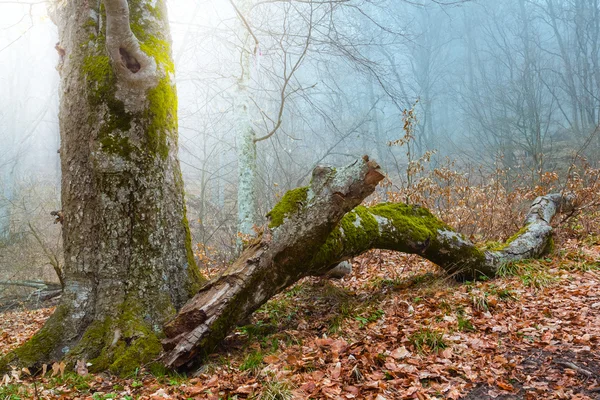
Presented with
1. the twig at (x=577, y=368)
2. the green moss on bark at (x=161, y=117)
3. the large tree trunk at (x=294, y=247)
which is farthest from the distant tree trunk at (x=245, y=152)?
the twig at (x=577, y=368)

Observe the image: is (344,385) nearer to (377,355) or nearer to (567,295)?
(377,355)

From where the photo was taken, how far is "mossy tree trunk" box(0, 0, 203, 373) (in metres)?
3.22

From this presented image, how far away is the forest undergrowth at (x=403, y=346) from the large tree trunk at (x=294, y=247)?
0.31 metres

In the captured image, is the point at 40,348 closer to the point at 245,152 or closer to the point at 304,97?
the point at 245,152

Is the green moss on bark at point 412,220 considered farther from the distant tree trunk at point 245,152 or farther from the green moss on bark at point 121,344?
the distant tree trunk at point 245,152

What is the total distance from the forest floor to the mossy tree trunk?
37cm

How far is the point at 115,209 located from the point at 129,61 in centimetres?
132

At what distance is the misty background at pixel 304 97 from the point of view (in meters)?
7.67

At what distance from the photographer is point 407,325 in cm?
357

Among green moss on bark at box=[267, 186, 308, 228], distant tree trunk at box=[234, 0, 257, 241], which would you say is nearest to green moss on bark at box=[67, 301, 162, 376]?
green moss on bark at box=[267, 186, 308, 228]

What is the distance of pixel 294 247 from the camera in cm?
343

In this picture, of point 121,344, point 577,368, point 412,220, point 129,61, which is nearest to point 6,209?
point 129,61

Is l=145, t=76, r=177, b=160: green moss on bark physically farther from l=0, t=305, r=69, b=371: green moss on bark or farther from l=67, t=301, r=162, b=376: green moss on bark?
l=0, t=305, r=69, b=371: green moss on bark

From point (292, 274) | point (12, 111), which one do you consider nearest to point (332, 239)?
point (292, 274)
